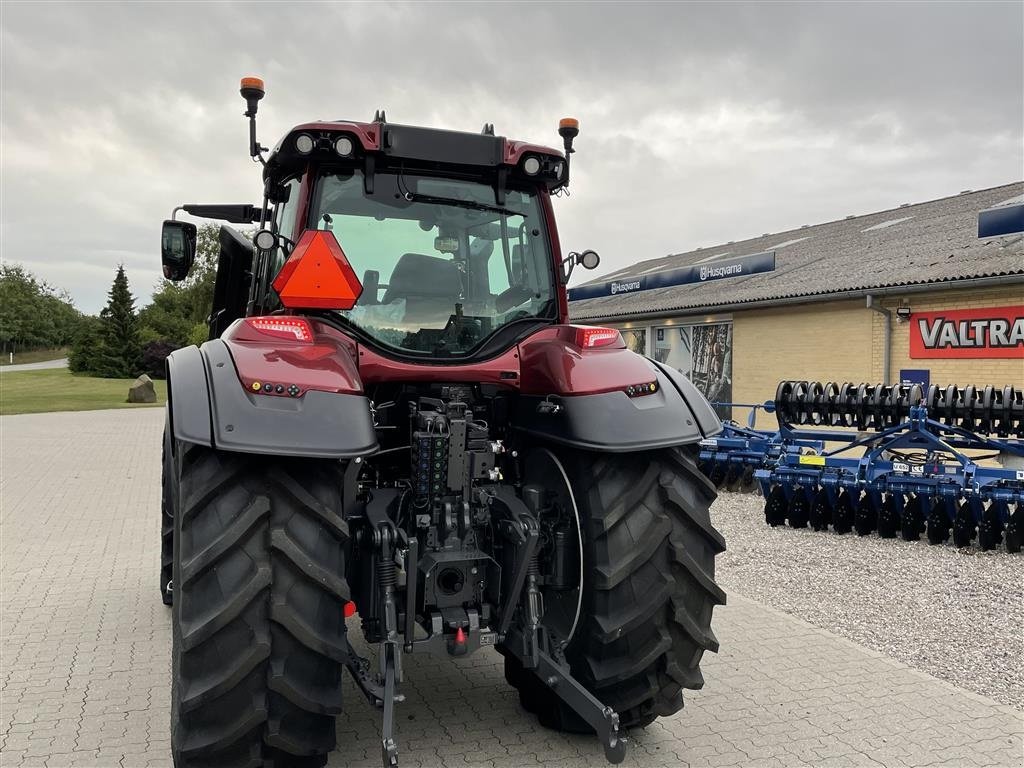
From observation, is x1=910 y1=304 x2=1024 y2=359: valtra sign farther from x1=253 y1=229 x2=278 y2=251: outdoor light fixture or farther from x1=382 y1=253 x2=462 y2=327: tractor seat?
x1=253 y1=229 x2=278 y2=251: outdoor light fixture

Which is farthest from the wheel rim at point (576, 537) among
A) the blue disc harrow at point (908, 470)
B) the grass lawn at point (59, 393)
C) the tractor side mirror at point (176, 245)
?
the grass lawn at point (59, 393)

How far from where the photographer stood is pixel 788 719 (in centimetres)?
373

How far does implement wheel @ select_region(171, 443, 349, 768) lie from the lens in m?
2.57

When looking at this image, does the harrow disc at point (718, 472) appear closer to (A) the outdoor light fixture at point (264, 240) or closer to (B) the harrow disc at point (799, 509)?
(B) the harrow disc at point (799, 509)

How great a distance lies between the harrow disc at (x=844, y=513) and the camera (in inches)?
305

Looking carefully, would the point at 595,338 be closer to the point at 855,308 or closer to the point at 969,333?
the point at 969,333

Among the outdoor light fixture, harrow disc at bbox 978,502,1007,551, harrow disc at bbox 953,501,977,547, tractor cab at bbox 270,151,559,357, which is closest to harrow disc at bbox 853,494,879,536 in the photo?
harrow disc at bbox 953,501,977,547

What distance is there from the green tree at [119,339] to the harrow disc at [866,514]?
146ft

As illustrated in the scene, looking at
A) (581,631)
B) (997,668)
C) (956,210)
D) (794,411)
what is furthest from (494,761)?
(956,210)

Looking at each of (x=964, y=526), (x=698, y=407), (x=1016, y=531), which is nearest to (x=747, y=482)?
(x=964, y=526)

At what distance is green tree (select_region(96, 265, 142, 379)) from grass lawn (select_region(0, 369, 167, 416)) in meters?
1.44

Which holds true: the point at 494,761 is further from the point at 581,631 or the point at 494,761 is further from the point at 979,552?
the point at 979,552

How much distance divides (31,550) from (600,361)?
244 inches

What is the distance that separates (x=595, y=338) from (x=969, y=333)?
11.6m
